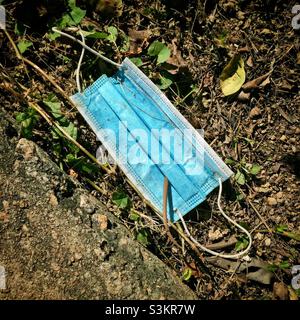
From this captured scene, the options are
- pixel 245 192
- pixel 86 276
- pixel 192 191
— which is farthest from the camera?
pixel 245 192

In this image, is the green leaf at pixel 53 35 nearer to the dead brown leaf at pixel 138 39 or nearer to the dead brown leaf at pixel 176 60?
the dead brown leaf at pixel 138 39

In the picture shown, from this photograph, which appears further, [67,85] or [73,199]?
[67,85]

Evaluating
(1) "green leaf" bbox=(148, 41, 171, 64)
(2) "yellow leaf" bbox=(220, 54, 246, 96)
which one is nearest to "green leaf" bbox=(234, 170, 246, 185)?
(2) "yellow leaf" bbox=(220, 54, 246, 96)

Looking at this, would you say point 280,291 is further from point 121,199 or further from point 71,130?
point 71,130

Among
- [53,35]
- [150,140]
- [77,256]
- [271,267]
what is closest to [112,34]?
[53,35]
